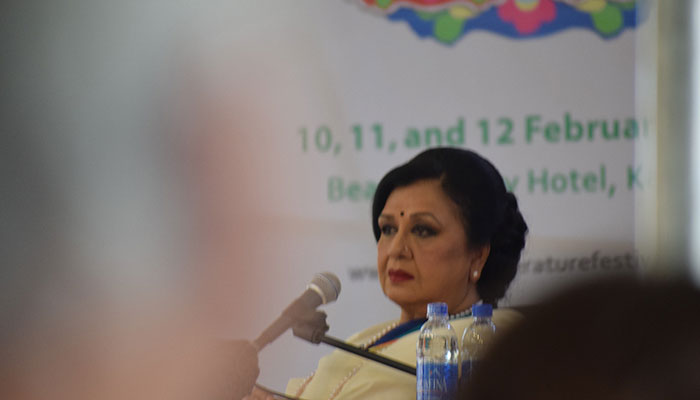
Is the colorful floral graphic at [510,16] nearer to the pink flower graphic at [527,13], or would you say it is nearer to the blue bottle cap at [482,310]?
the pink flower graphic at [527,13]

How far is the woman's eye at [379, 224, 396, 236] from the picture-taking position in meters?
3.07

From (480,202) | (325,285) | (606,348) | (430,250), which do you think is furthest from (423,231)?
(606,348)

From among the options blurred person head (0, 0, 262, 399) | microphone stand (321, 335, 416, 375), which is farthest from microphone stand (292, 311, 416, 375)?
blurred person head (0, 0, 262, 399)

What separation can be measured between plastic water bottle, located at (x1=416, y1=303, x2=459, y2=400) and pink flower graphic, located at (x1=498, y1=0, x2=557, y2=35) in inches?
39.3

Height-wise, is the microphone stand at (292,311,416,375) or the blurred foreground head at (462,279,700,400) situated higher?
the blurred foreground head at (462,279,700,400)

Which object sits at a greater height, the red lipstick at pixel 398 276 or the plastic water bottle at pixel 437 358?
the red lipstick at pixel 398 276

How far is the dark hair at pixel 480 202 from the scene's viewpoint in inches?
118

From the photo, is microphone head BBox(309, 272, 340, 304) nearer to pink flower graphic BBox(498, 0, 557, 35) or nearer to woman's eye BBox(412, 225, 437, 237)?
woman's eye BBox(412, 225, 437, 237)

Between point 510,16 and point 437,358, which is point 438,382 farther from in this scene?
point 510,16

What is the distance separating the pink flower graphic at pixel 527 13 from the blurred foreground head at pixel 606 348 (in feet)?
8.57

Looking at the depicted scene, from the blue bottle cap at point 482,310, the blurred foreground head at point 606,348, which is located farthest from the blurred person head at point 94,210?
the blurred foreground head at point 606,348

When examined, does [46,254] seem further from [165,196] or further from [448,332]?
[448,332]

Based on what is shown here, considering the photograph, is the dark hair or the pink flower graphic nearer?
the dark hair

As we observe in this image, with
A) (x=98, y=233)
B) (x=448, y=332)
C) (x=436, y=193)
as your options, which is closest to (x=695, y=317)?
(x=448, y=332)
